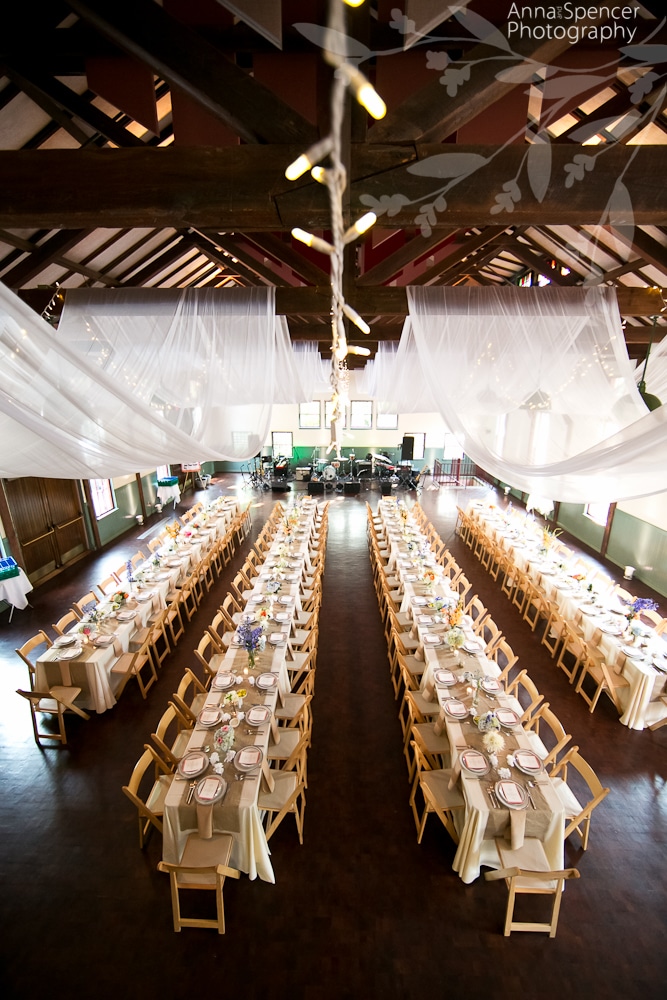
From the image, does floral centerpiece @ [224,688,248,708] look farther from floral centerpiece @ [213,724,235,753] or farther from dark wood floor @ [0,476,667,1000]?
dark wood floor @ [0,476,667,1000]

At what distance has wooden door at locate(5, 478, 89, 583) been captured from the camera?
873 centimetres

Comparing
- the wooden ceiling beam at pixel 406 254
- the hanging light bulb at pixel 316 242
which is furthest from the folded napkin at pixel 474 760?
the wooden ceiling beam at pixel 406 254

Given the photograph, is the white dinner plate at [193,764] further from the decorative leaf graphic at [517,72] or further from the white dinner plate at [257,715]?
the decorative leaf graphic at [517,72]

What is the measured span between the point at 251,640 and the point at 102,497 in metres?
8.50

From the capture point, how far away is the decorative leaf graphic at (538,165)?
253 centimetres

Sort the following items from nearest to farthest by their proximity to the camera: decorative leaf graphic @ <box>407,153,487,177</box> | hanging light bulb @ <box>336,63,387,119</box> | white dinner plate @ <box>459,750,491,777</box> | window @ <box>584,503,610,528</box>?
1. hanging light bulb @ <box>336,63,387,119</box>
2. decorative leaf graphic @ <box>407,153,487,177</box>
3. white dinner plate @ <box>459,750,491,777</box>
4. window @ <box>584,503,610,528</box>

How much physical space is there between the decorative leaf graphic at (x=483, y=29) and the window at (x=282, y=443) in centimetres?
1759

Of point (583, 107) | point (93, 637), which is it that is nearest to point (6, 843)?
point (93, 637)

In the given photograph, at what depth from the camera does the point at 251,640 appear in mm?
5117

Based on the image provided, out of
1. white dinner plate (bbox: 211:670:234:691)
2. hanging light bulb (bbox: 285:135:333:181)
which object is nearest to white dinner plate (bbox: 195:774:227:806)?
white dinner plate (bbox: 211:670:234:691)

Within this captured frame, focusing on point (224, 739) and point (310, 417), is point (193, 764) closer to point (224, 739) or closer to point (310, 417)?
point (224, 739)

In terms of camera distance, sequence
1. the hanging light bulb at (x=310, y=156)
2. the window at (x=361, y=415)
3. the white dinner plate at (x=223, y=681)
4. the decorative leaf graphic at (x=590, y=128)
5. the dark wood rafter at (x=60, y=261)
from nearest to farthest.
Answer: the hanging light bulb at (x=310, y=156), the decorative leaf graphic at (x=590, y=128), the dark wood rafter at (x=60, y=261), the white dinner plate at (x=223, y=681), the window at (x=361, y=415)

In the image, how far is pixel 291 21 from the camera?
2523 millimetres

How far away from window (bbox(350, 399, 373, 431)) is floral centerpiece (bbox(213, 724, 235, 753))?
653 inches
